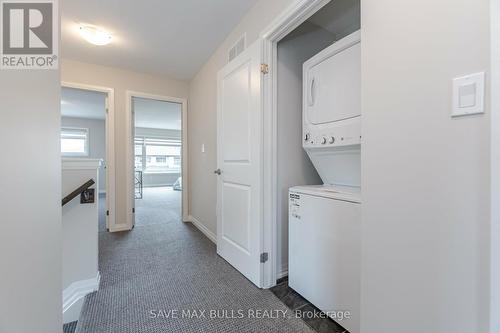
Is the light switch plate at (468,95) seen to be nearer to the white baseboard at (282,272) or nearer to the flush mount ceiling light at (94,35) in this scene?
the white baseboard at (282,272)

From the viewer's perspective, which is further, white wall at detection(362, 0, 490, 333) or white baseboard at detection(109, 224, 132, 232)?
white baseboard at detection(109, 224, 132, 232)

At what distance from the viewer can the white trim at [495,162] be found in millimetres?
681

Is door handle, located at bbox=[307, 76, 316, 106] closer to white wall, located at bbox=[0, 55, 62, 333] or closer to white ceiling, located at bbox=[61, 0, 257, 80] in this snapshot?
white ceiling, located at bbox=[61, 0, 257, 80]

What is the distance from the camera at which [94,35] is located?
238cm

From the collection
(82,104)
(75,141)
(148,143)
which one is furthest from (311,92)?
(148,143)

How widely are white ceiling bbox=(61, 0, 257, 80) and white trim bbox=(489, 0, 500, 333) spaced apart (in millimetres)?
1784

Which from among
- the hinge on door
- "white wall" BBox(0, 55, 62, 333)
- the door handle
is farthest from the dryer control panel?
"white wall" BBox(0, 55, 62, 333)

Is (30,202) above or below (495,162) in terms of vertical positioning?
below

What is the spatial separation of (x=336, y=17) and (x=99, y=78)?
10.2ft

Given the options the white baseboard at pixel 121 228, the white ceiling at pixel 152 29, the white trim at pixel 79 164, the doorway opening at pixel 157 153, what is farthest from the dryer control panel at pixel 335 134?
the doorway opening at pixel 157 153

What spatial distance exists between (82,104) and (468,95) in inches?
262

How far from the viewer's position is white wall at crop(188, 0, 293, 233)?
213 centimetres

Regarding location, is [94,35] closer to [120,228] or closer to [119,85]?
[119,85]

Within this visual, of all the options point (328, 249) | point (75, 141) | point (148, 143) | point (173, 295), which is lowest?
point (173, 295)
